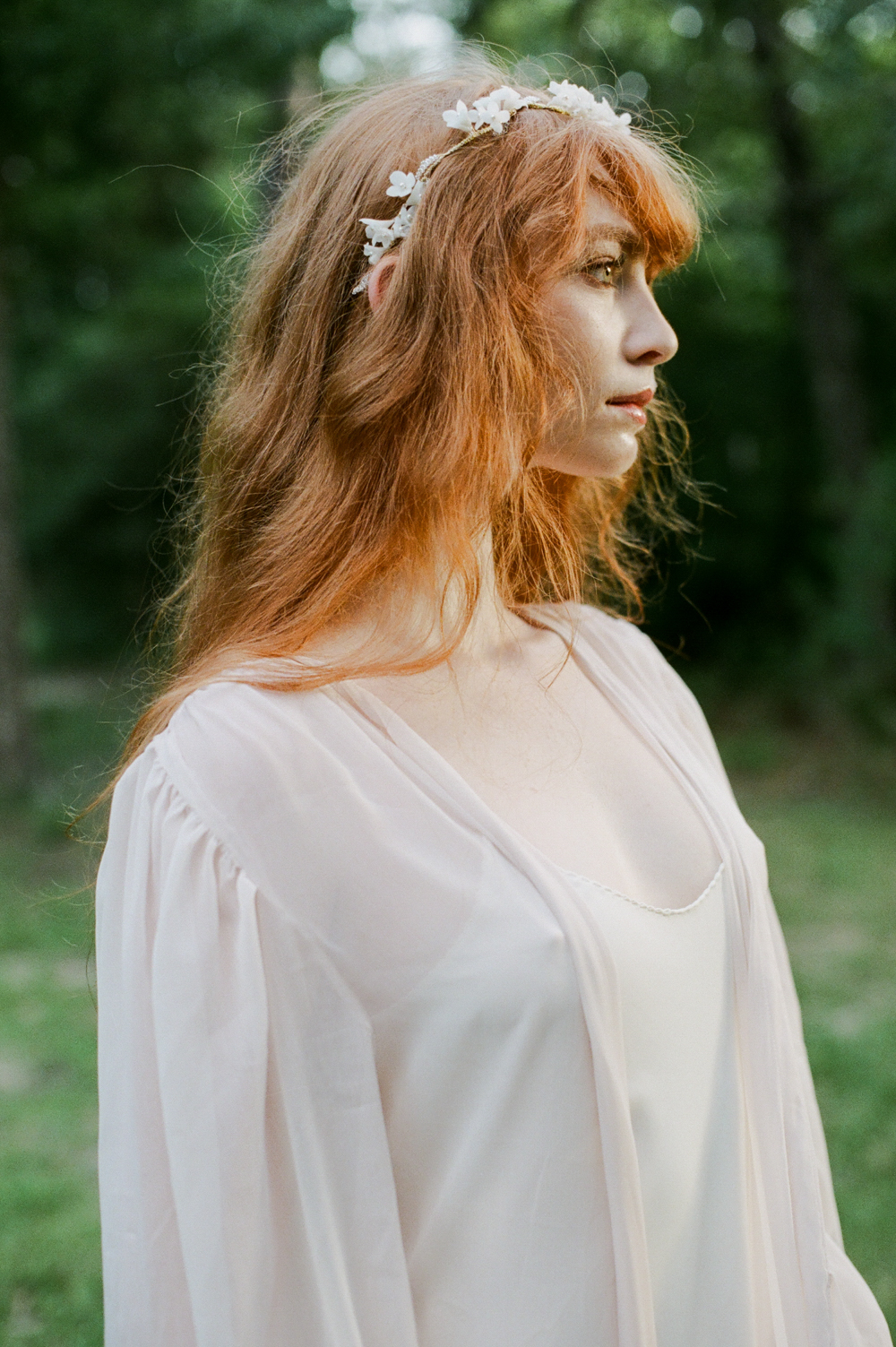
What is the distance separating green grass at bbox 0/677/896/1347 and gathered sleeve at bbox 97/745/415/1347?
0.35 metres

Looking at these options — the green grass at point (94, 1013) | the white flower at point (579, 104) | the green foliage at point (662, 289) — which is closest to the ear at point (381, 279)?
the white flower at point (579, 104)

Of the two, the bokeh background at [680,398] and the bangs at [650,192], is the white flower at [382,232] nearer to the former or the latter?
the bangs at [650,192]

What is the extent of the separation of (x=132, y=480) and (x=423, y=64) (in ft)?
32.3

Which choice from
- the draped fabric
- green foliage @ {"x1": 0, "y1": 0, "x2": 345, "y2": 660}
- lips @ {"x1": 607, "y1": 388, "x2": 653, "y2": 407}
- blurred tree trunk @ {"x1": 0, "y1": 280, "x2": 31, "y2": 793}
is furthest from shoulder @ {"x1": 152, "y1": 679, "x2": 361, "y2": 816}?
blurred tree trunk @ {"x1": 0, "y1": 280, "x2": 31, "y2": 793}

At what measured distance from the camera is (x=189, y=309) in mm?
10883

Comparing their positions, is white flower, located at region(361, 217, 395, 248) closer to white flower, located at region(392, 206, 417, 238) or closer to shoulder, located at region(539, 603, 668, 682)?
white flower, located at region(392, 206, 417, 238)

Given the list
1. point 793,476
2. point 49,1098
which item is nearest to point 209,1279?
point 49,1098

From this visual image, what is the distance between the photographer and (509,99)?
50.8 inches

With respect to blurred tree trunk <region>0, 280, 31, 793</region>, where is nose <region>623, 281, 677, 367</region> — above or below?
above

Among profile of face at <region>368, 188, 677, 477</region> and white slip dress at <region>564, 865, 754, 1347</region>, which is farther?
profile of face at <region>368, 188, 677, 477</region>

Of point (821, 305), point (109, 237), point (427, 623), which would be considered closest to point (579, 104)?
point (427, 623)

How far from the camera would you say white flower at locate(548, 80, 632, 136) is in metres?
1.33

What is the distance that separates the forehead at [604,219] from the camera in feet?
4.22

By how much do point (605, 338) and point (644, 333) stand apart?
5 centimetres
